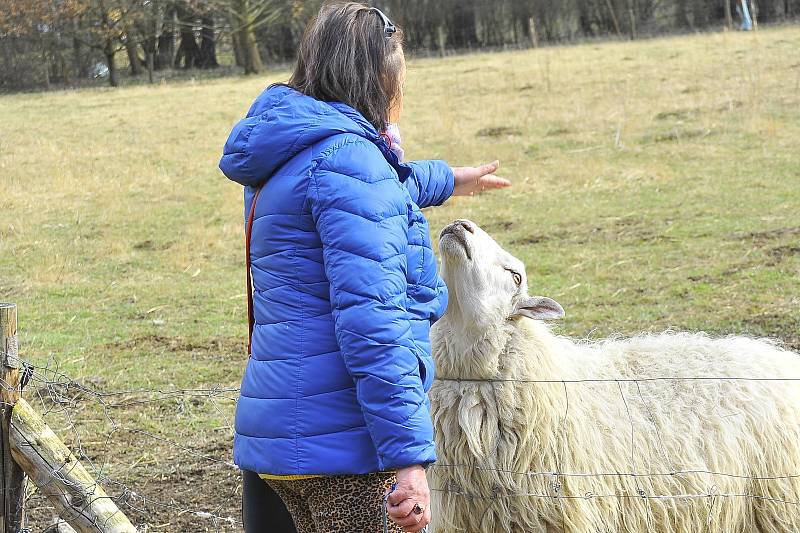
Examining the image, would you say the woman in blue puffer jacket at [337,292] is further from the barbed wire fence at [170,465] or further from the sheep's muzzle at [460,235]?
the barbed wire fence at [170,465]

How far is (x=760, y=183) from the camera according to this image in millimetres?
10383

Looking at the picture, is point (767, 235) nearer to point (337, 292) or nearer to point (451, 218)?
point (451, 218)

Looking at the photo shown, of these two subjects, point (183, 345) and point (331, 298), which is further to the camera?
point (183, 345)

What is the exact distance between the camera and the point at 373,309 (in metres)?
2.08

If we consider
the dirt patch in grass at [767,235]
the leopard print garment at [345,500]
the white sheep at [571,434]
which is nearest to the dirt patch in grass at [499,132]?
the dirt patch in grass at [767,235]

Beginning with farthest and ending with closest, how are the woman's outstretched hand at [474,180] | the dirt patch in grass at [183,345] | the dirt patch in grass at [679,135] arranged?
the dirt patch in grass at [679,135] → the dirt patch in grass at [183,345] → the woman's outstretched hand at [474,180]

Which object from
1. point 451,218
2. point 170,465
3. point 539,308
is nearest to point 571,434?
point 539,308

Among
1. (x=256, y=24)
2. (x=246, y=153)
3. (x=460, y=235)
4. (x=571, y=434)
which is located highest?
(x=256, y=24)

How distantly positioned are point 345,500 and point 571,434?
4.41ft

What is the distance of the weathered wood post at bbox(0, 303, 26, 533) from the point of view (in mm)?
3002

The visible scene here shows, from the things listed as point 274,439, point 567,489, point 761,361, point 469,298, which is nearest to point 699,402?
point 761,361

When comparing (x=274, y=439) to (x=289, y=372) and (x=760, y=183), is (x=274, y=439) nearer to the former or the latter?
(x=289, y=372)

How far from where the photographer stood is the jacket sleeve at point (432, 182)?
302 centimetres

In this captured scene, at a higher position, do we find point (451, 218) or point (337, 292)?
point (337, 292)
